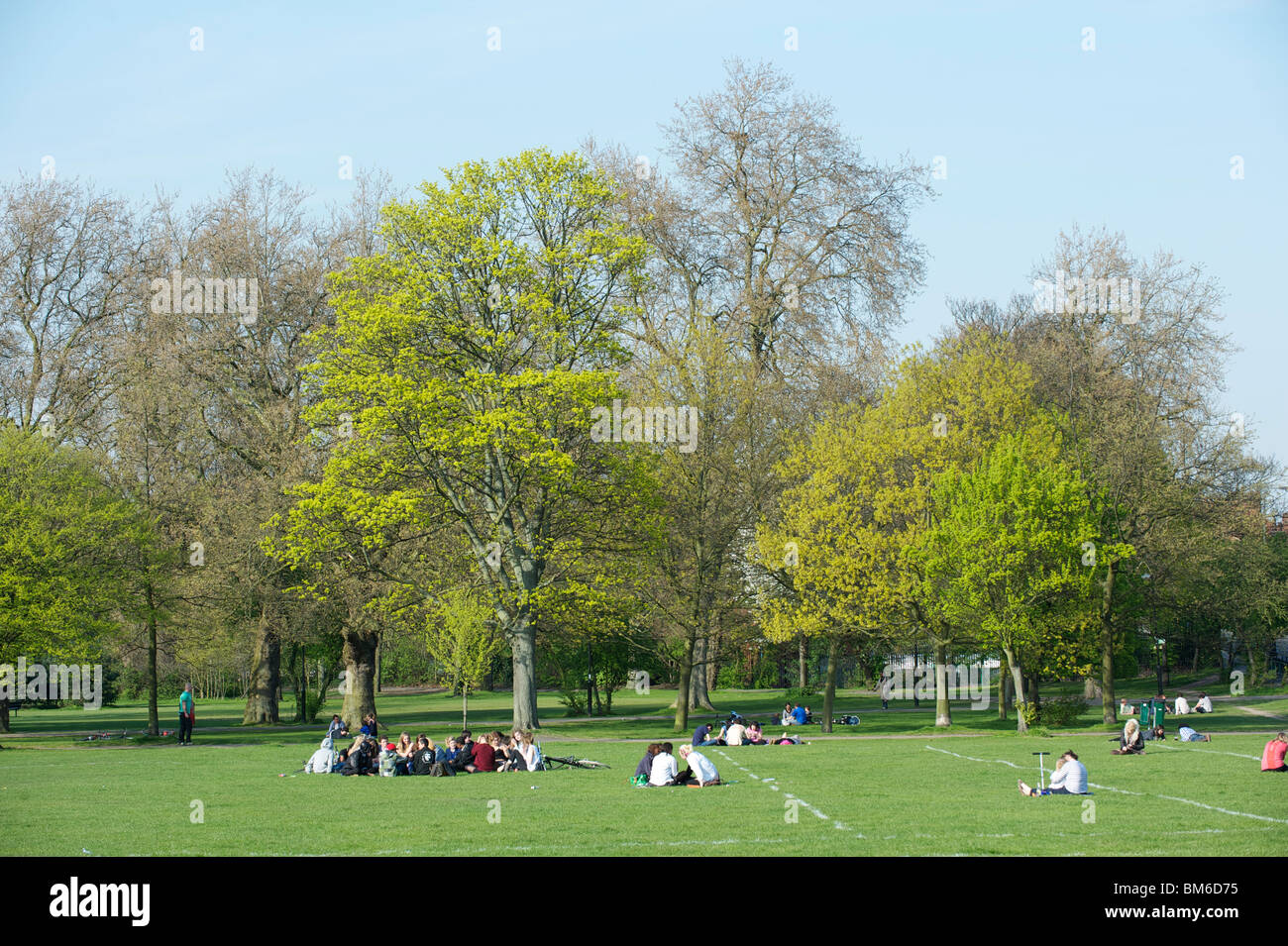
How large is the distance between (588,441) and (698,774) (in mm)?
18508

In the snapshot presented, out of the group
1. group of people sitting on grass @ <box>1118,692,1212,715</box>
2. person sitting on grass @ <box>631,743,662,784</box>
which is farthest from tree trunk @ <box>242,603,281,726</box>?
group of people sitting on grass @ <box>1118,692,1212,715</box>

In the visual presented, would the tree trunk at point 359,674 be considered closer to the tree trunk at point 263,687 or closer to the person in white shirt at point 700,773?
the tree trunk at point 263,687

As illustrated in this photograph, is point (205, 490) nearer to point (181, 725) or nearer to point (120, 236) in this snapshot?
point (181, 725)

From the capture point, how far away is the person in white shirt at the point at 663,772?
71.2 ft

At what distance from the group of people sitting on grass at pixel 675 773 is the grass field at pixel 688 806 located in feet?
1.74

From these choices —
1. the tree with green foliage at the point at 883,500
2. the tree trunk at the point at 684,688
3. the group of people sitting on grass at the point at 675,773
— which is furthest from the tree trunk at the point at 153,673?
the group of people sitting on grass at the point at 675,773

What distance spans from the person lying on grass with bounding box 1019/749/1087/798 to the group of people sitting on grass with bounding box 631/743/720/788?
5706 millimetres

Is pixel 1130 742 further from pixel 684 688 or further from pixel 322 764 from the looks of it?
pixel 322 764

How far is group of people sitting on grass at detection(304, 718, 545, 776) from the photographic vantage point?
2503 cm

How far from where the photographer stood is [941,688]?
4231 centimetres
